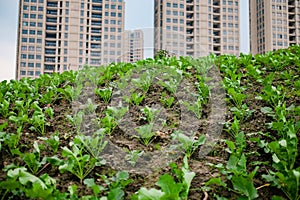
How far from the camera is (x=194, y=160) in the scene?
7.77 ft

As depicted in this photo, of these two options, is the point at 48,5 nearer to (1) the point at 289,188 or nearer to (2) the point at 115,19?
(2) the point at 115,19

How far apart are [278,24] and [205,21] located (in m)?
15.8

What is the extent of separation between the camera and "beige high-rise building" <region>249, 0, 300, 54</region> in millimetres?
74625

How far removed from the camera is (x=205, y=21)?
253ft

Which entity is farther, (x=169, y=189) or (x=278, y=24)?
(x=278, y=24)

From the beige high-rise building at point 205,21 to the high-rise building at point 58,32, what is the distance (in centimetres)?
1242

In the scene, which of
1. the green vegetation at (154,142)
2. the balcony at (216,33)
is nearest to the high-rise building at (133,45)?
the green vegetation at (154,142)

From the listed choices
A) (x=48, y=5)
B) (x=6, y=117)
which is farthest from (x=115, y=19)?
(x=6, y=117)

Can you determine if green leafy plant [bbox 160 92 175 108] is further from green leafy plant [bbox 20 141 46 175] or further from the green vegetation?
green leafy plant [bbox 20 141 46 175]

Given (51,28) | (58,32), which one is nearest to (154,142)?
(58,32)

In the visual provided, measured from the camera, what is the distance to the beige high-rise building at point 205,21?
77000 mm

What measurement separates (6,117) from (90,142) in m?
1.43

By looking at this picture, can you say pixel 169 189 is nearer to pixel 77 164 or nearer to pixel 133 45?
pixel 77 164

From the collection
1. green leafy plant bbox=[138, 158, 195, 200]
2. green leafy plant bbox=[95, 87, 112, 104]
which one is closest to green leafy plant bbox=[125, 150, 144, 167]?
green leafy plant bbox=[138, 158, 195, 200]
